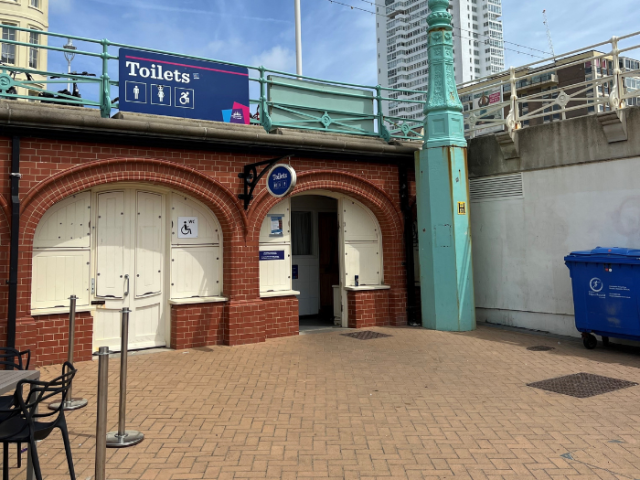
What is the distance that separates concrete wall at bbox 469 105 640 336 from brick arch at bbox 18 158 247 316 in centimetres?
525

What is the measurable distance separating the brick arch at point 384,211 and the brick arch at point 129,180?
1.54 metres

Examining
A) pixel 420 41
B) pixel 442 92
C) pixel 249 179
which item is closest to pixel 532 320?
pixel 442 92

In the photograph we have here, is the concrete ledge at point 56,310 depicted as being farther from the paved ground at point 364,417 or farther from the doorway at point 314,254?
the doorway at point 314,254

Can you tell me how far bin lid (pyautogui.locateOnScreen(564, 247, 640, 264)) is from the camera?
23.8ft

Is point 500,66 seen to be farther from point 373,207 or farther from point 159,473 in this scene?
point 159,473

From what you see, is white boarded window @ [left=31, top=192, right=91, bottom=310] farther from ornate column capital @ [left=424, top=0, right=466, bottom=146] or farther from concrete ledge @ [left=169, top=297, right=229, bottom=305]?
ornate column capital @ [left=424, top=0, right=466, bottom=146]

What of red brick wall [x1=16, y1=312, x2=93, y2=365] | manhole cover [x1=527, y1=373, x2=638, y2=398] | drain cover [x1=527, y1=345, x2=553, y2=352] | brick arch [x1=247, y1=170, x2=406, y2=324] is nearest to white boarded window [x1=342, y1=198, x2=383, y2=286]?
brick arch [x1=247, y1=170, x2=406, y2=324]

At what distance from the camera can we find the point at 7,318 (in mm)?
6730

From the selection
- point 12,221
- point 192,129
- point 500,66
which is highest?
point 500,66

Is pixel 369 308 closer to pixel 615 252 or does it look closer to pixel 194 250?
pixel 194 250

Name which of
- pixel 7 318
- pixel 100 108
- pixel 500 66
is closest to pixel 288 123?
pixel 100 108

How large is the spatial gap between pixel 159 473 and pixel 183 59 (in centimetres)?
666

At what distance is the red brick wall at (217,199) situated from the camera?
22.9 ft

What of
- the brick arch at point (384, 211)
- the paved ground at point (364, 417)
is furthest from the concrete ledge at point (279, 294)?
the brick arch at point (384, 211)
